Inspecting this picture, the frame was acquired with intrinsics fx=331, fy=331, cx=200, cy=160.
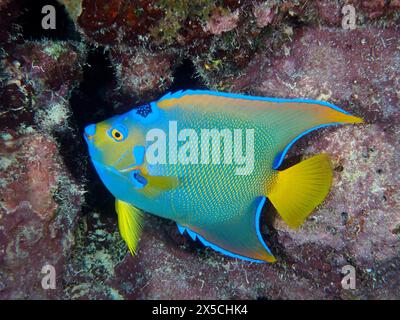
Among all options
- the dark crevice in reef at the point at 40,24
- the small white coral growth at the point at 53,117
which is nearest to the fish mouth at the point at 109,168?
the small white coral growth at the point at 53,117

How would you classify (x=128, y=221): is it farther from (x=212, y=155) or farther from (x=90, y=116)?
(x=90, y=116)

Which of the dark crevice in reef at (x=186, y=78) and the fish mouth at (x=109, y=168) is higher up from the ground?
the dark crevice in reef at (x=186, y=78)

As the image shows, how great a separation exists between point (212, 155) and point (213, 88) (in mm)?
1151

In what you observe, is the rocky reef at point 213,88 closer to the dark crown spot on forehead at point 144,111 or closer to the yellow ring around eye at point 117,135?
the yellow ring around eye at point 117,135

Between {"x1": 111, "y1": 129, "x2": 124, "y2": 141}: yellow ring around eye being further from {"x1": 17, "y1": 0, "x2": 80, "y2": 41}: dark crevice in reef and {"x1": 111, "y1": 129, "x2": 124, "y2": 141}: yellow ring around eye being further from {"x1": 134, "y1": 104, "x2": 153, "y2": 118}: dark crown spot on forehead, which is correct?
{"x1": 17, "y1": 0, "x2": 80, "y2": 41}: dark crevice in reef

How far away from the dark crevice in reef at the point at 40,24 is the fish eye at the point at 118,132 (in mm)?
1362

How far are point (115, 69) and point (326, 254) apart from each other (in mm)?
2358

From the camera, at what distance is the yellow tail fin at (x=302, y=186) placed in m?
2.07

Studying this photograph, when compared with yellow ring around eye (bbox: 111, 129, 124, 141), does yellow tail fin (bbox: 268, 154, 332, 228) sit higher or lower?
lower

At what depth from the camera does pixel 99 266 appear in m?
2.82

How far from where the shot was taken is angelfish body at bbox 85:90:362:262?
200 cm

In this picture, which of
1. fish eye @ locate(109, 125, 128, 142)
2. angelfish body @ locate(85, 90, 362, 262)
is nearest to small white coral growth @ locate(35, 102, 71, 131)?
angelfish body @ locate(85, 90, 362, 262)

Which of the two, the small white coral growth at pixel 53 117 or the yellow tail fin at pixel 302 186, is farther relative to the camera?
the small white coral growth at pixel 53 117

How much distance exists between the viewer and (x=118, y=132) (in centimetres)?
202
